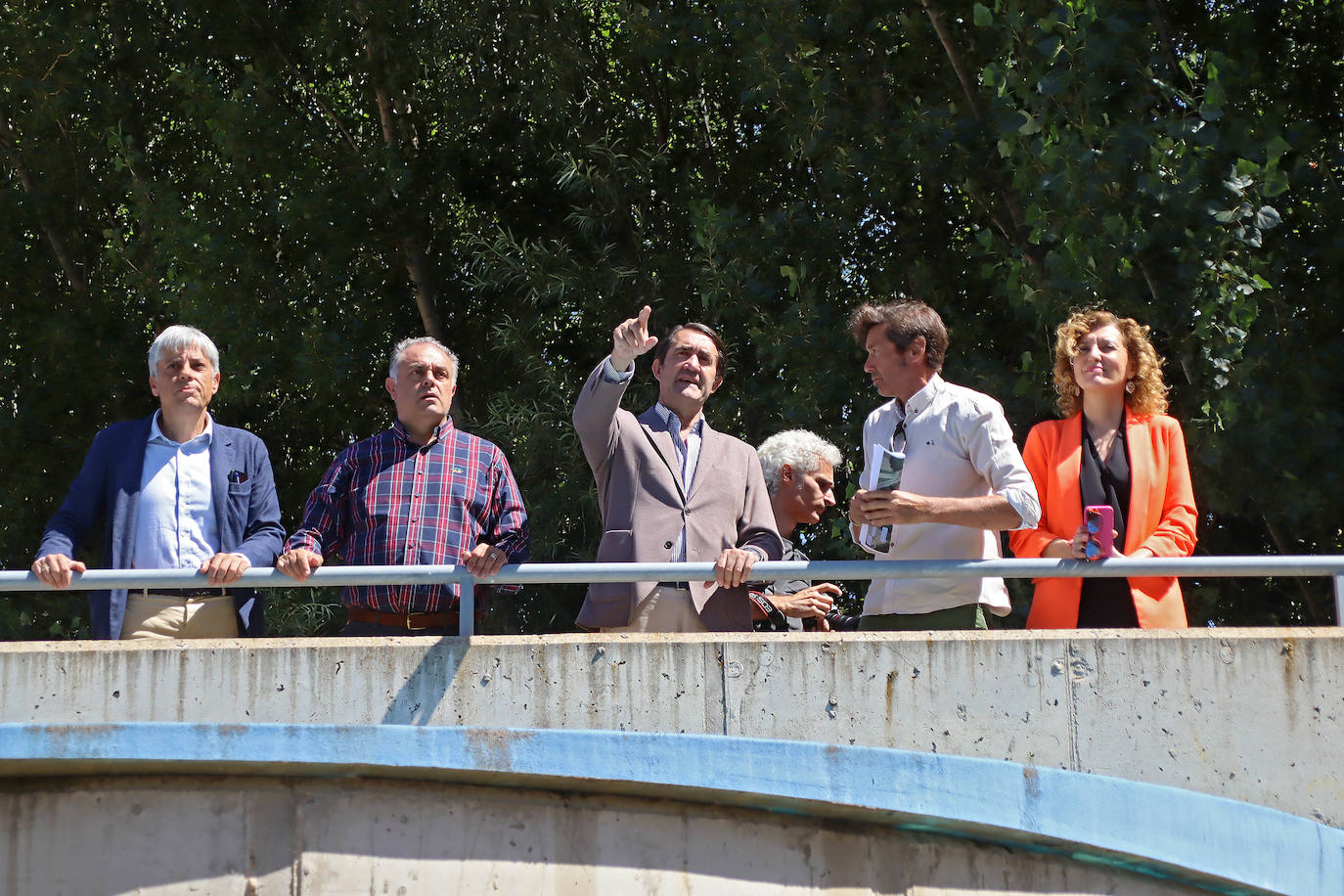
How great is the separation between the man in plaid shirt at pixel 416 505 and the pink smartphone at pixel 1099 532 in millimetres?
1796

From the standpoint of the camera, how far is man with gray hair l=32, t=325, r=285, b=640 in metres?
4.94

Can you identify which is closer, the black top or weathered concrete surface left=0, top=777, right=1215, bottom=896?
weathered concrete surface left=0, top=777, right=1215, bottom=896

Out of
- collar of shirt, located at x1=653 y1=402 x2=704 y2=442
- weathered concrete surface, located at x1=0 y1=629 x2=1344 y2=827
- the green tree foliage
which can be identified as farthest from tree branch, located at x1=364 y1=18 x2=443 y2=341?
weathered concrete surface, located at x1=0 y1=629 x2=1344 y2=827

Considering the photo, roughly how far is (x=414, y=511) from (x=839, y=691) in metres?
1.53

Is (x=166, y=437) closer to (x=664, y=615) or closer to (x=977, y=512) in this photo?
(x=664, y=615)

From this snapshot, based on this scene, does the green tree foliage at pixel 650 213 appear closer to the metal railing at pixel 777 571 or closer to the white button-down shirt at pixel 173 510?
the metal railing at pixel 777 571

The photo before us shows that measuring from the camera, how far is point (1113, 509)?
4652 mm

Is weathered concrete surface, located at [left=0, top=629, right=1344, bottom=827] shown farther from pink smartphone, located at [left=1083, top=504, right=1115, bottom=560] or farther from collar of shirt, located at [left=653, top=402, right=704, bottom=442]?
collar of shirt, located at [left=653, top=402, right=704, bottom=442]

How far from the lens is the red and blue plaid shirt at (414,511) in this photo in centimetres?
495

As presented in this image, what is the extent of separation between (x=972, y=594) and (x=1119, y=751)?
65cm

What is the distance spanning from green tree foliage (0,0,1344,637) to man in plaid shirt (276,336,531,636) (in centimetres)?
362

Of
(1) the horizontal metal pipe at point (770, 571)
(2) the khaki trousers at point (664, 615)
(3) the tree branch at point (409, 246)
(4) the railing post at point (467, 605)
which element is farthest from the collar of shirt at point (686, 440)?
(3) the tree branch at point (409, 246)

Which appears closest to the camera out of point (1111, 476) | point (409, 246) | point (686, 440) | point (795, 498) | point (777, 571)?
point (777, 571)

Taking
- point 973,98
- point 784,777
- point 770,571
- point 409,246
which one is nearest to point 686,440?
point 770,571
